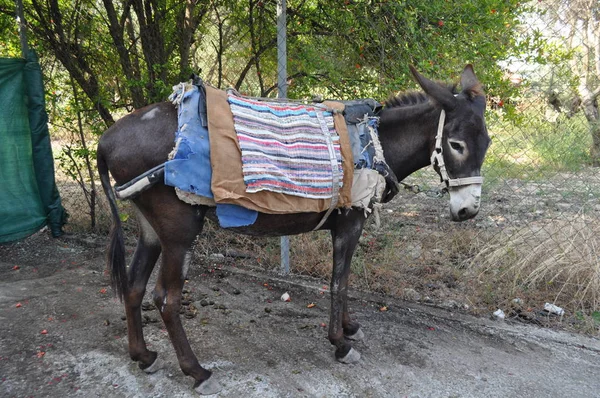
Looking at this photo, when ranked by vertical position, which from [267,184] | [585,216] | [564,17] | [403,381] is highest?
[564,17]

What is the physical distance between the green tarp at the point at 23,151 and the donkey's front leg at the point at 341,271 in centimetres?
345

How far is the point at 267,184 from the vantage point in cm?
243

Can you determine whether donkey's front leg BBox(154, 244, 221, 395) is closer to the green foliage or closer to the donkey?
the donkey

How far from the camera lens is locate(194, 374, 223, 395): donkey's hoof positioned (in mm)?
2515

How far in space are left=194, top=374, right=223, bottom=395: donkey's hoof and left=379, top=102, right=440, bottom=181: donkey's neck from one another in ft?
5.79

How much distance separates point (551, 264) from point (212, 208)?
3008mm

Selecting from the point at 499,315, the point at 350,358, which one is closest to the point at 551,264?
the point at 499,315

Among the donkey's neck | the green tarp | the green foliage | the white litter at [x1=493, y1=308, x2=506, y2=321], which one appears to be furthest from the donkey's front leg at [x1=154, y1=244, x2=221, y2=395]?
the green foliage

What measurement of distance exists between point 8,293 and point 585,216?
5.32 m

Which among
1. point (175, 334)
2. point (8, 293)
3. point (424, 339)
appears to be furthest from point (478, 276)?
point (8, 293)

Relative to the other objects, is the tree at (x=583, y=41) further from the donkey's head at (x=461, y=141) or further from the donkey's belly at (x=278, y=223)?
the donkey's belly at (x=278, y=223)

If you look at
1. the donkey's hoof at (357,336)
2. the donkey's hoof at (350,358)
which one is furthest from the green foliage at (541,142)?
the donkey's hoof at (350,358)

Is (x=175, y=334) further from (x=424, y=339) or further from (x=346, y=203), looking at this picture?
(x=424, y=339)

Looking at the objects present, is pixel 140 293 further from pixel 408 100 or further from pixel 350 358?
pixel 408 100
